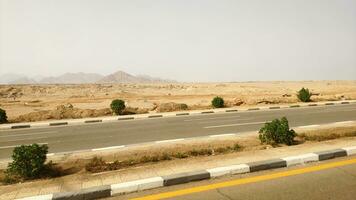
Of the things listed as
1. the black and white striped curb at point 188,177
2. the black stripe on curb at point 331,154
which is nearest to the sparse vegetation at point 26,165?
the black and white striped curb at point 188,177

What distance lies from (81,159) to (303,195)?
654 cm

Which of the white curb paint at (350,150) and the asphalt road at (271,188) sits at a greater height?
the white curb paint at (350,150)

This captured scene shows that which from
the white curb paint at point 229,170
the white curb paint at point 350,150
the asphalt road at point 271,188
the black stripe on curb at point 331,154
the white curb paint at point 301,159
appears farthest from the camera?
the white curb paint at point 350,150

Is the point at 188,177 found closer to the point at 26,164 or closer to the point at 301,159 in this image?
the point at 301,159

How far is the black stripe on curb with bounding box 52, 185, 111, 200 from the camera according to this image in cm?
521

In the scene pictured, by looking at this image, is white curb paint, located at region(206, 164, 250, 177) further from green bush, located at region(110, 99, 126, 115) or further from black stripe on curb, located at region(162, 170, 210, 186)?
green bush, located at region(110, 99, 126, 115)

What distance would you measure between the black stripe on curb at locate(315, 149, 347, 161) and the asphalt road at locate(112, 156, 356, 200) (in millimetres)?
891

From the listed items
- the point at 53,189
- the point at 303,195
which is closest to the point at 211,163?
the point at 303,195

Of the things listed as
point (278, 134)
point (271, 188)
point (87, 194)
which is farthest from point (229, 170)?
point (278, 134)

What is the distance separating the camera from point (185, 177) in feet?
19.4

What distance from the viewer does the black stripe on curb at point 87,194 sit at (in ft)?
17.1

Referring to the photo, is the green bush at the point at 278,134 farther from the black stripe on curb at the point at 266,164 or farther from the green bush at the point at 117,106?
the green bush at the point at 117,106

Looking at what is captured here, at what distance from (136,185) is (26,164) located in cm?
299

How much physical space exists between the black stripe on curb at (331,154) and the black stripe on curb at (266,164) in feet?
3.52
